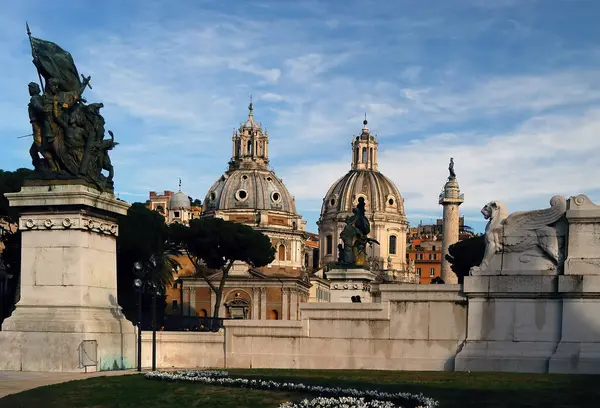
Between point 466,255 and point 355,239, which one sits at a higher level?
point 355,239

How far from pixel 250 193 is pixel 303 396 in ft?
532

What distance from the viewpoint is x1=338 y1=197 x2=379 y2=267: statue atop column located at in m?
43.7

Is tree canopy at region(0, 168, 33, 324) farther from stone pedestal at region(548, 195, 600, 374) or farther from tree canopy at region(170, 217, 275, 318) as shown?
tree canopy at region(170, 217, 275, 318)

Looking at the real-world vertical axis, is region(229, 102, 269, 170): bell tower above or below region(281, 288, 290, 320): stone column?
above

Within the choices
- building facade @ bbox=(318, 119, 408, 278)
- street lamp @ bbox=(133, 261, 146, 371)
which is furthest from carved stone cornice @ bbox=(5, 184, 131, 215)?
building facade @ bbox=(318, 119, 408, 278)

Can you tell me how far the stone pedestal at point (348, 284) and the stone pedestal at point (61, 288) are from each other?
19995mm

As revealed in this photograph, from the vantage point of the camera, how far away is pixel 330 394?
56.1ft

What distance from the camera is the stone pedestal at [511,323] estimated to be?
2433cm

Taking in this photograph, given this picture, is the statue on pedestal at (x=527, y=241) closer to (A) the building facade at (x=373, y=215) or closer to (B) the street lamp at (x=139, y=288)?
(B) the street lamp at (x=139, y=288)

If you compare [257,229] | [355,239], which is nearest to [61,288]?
[355,239]

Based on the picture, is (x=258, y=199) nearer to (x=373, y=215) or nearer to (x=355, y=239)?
(x=373, y=215)

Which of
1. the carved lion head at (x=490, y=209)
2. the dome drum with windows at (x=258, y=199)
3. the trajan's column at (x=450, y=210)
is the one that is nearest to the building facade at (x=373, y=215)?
the dome drum with windows at (x=258, y=199)

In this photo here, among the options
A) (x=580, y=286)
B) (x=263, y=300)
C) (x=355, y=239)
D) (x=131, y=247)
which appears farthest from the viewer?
(x=263, y=300)

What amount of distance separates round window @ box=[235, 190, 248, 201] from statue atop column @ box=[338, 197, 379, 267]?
134 meters
